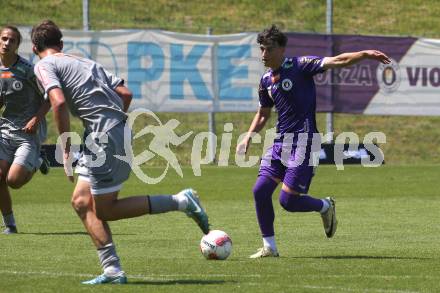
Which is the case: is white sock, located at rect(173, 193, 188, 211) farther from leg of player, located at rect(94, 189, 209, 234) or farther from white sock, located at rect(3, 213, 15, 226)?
white sock, located at rect(3, 213, 15, 226)

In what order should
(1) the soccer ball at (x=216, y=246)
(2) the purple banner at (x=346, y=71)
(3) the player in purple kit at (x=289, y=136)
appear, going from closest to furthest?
(1) the soccer ball at (x=216, y=246), (3) the player in purple kit at (x=289, y=136), (2) the purple banner at (x=346, y=71)

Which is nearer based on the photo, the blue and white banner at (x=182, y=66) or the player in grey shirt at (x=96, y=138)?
the player in grey shirt at (x=96, y=138)

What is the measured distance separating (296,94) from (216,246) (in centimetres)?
176

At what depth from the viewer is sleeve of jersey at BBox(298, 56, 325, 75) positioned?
35.6 feet

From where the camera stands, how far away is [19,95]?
13109 mm

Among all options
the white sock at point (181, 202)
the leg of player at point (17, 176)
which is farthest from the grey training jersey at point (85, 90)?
the leg of player at point (17, 176)

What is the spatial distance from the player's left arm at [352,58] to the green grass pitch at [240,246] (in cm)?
181

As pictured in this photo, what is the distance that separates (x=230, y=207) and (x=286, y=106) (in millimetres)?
5869

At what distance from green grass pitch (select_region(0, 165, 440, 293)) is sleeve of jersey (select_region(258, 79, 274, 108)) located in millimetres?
1489

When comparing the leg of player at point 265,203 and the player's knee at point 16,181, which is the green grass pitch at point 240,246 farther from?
the player's knee at point 16,181

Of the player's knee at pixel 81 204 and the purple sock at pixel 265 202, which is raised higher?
the player's knee at pixel 81 204

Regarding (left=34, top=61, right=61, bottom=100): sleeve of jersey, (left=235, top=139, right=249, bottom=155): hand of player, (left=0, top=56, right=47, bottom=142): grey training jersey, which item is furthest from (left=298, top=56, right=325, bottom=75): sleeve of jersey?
(left=0, top=56, right=47, bottom=142): grey training jersey

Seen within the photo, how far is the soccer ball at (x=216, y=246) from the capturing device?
10289 mm

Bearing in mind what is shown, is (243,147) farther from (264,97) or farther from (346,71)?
(346,71)
